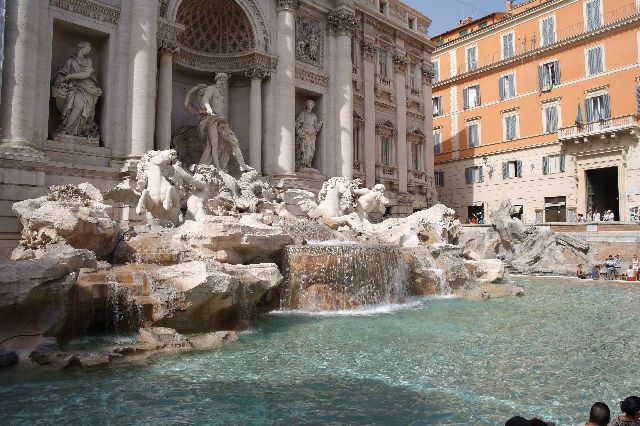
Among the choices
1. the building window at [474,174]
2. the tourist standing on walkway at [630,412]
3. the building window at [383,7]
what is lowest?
the tourist standing on walkway at [630,412]

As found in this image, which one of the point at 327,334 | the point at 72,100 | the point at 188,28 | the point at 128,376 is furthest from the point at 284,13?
the point at 128,376

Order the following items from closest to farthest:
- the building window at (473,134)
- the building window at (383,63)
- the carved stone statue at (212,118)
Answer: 1. the carved stone statue at (212,118)
2. the building window at (383,63)
3. the building window at (473,134)

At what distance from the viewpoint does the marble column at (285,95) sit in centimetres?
1752

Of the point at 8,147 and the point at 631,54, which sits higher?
the point at 631,54

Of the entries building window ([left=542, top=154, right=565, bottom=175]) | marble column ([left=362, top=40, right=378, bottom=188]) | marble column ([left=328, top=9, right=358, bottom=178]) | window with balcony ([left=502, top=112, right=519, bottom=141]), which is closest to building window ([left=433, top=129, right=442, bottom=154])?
window with balcony ([left=502, top=112, right=519, bottom=141])

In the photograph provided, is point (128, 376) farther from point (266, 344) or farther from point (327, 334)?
point (327, 334)

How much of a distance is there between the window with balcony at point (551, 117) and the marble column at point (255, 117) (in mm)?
17675

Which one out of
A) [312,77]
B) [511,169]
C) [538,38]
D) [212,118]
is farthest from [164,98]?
[538,38]

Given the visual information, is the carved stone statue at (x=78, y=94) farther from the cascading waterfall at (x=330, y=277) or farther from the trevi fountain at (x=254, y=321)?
the cascading waterfall at (x=330, y=277)

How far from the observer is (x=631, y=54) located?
24422mm

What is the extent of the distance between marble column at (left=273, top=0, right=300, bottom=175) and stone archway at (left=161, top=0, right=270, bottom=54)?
641mm

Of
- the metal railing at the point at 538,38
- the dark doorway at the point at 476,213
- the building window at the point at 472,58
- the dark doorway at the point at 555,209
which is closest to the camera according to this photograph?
the metal railing at the point at 538,38

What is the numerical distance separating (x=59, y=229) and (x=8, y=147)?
460 centimetres

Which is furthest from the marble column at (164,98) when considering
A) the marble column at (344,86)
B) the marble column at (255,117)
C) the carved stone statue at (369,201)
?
the marble column at (344,86)
